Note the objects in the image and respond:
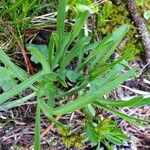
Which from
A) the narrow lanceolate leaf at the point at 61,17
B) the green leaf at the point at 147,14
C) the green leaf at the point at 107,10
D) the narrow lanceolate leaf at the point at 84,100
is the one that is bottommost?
the narrow lanceolate leaf at the point at 84,100

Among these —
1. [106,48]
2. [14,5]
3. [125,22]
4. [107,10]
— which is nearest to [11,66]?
[14,5]

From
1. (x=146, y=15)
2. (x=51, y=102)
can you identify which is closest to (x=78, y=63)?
(x=51, y=102)

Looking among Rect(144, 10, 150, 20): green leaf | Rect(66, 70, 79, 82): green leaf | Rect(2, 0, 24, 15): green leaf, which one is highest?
Rect(2, 0, 24, 15): green leaf

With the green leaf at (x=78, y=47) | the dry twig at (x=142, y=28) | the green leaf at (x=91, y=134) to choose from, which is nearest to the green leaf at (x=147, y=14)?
the dry twig at (x=142, y=28)

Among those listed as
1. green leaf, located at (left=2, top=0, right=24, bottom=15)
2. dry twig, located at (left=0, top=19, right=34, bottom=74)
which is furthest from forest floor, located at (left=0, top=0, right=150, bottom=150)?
green leaf, located at (left=2, top=0, right=24, bottom=15)

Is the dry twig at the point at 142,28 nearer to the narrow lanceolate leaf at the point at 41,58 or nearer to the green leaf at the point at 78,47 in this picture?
the green leaf at the point at 78,47

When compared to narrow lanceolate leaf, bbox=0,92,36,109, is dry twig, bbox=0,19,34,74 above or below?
above

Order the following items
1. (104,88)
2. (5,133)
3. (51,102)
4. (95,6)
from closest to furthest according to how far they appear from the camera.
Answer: (104,88)
(51,102)
(5,133)
(95,6)

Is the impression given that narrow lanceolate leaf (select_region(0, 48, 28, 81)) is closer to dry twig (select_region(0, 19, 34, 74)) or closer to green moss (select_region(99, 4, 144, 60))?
dry twig (select_region(0, 19, 34, 74))

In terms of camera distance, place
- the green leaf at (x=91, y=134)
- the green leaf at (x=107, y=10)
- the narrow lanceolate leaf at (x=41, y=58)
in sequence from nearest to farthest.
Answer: the narrow lanceolate leaf at (x=41, y=58) < the green leaf at (x=91, y=134) < the green leaf at (x=107, y=10)

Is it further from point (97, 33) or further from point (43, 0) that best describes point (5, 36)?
point (97, 33)

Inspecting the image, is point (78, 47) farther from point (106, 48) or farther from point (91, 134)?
point (91, 134)
